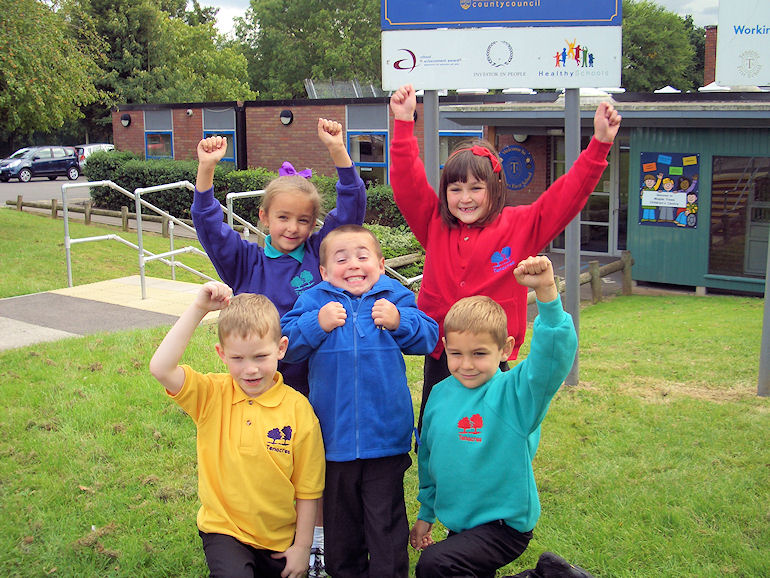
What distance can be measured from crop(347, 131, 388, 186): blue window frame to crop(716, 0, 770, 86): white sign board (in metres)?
17.0

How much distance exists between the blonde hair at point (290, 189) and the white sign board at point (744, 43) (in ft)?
13.4

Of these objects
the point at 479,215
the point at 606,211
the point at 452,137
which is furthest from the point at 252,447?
the point at 452,137

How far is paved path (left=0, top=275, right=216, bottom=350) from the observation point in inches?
307

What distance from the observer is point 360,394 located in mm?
2928

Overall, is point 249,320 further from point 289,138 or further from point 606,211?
point 289,138

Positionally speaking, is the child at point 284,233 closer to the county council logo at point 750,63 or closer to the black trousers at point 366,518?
the black trousers at point 366,518

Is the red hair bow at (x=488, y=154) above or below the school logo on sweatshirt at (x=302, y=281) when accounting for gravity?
above

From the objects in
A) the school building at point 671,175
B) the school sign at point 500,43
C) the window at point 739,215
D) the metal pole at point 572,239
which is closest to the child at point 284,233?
the school sign at point 500,43

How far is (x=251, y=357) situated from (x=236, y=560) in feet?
2.31

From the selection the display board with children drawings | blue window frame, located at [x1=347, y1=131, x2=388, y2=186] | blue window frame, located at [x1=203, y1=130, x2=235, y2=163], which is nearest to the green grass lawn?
the display board with children drawings

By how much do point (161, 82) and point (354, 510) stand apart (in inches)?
1745

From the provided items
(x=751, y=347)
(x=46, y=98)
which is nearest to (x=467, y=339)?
(x=751, y=347)

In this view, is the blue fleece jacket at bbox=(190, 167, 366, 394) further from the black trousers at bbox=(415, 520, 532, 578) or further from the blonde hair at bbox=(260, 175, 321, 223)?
the black trousers at bbox=(415, 520, 532, 578)

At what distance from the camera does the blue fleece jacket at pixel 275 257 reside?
331 centimetres
